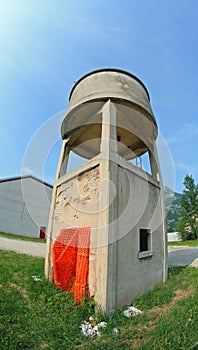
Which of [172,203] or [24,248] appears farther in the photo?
[172,203]

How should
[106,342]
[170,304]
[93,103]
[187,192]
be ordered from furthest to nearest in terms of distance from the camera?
[187,192], [93,103], [170,304], [106,342]

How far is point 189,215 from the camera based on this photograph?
29594 millimetres

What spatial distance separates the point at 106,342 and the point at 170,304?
2.24 metres

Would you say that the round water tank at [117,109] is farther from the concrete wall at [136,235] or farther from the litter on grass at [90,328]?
the litter on grass at [90,328]

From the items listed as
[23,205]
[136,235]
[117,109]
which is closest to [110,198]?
[136,235]

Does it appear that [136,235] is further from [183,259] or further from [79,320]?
[183,259]

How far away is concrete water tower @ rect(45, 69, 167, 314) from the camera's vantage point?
16.4ft

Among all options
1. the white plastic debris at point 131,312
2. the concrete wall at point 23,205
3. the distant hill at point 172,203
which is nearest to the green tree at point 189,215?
the distant hill at point 172,203

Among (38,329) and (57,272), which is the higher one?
(57,272)

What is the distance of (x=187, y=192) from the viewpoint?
1224 inches

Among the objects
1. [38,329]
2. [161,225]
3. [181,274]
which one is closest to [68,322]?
[38,329]

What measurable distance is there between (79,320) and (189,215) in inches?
1128

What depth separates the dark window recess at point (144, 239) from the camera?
6434 mm

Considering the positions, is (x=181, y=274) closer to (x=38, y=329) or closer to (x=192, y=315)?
(x=192, y=315)
